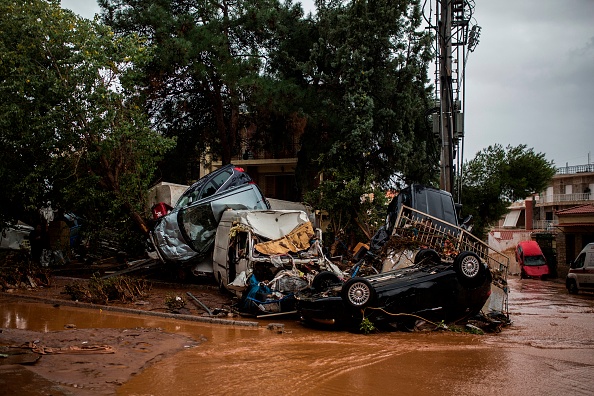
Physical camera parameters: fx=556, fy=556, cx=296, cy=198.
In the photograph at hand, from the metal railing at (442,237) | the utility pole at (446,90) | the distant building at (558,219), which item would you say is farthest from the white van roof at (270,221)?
the distant building at (558,219)

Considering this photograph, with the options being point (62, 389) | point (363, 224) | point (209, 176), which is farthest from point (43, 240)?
point (62, 389)

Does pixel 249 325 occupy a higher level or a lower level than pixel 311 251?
lower

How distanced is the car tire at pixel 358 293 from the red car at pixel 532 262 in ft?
80.4

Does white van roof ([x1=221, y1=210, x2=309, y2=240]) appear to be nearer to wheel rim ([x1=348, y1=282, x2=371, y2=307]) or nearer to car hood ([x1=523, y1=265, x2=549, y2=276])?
wheel rim ([x1=348, y1=282, x2=371, y2=307])

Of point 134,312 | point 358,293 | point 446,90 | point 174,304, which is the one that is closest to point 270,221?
point 174,304

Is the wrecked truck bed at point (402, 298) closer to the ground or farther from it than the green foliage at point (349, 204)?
closer to the ground

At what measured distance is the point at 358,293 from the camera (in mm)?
10195

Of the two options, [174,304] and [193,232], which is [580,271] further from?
[174,304]

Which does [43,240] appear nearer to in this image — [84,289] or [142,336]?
[84,289]

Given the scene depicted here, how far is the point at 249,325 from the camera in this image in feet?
36.8

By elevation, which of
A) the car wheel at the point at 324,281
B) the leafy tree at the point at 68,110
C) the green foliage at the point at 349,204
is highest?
the leafy tree at the point at 68,110

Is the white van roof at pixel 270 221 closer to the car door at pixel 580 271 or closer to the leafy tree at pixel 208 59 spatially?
the leafy tree at pixel 208 59

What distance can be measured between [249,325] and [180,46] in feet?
40.1

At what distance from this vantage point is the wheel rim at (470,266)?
1043 centimetres
